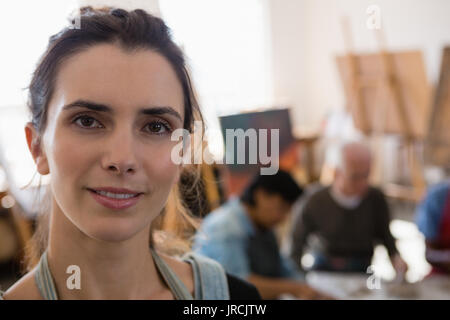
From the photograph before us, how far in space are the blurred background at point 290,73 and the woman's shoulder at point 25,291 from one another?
5cm

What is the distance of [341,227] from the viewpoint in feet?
5.53

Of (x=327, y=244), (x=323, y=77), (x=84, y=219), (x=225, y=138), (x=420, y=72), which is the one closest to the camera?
(x=84, y=219)

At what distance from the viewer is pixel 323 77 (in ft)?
4.18

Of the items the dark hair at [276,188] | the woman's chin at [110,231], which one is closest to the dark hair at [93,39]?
the woman's chin at [110,231]

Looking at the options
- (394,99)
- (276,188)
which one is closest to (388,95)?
(394,99)

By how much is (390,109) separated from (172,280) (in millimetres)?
1661

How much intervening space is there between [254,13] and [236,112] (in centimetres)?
16

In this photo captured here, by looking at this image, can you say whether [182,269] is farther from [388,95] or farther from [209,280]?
[388,95]

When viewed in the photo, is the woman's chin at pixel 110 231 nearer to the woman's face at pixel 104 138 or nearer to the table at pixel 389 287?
the woman's face at pixel 104 138

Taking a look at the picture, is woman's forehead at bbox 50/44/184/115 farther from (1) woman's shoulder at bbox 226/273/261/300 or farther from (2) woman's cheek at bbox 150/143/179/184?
(1) woman's shoulder at bbox 226/273/261/300

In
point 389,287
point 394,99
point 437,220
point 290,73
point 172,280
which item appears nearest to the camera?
A: point 172,280

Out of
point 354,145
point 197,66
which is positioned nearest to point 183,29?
point 197,66

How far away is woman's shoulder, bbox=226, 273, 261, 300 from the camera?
0.59 metres

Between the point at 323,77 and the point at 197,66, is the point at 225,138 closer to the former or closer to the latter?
the point at 197,66
